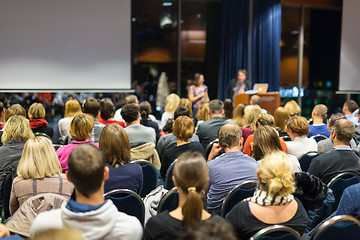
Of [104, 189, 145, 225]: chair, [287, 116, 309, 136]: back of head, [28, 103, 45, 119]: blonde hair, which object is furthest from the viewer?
[28, 103, 45, 119]: blonde hair

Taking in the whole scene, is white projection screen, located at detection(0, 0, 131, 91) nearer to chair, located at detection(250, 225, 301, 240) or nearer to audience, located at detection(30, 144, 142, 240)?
audience, located at detection(30, 144, 142, 240)

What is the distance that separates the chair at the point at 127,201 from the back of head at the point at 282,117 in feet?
9.83

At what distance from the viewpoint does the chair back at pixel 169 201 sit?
2.47 m

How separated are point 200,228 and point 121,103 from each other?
28.9 ft

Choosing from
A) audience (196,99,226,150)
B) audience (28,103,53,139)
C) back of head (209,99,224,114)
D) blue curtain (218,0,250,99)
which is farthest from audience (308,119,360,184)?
blue curtain (218,0,250,99)

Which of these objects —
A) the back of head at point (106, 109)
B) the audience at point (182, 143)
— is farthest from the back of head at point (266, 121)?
the back of head at point (106, 109)

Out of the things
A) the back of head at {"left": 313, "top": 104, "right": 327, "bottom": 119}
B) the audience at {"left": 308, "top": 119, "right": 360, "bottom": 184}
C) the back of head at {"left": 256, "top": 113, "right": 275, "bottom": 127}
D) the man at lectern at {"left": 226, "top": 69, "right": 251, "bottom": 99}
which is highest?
the man at lectern at {"left": 226, "top": 69, "right": 251, "bottom": 99}

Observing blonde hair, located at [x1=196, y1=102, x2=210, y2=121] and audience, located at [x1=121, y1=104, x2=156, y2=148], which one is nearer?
audience, located at [x1=121, y1=104, x2=156, y2=148]

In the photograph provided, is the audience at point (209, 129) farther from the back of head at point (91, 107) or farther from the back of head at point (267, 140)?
the back of head at point (267, 140)

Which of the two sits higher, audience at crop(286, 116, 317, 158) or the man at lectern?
the man at lectern

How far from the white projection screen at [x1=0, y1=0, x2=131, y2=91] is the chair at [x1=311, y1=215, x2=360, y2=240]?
804cm

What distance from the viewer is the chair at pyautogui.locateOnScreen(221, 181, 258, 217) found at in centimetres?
262

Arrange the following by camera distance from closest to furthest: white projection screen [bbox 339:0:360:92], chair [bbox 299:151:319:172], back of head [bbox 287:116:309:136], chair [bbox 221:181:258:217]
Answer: chair [bbox 221:181:258:217] → chair [bbox 299:151:319:172] → back of head [bbox 287:116:309:136] → white projection screen [bbox 339:0:360:92]

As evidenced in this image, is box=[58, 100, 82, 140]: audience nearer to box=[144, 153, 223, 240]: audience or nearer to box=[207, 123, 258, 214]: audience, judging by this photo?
box=[207, 123, 258, 214]: audience
